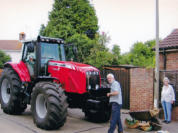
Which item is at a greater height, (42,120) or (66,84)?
(66,84)

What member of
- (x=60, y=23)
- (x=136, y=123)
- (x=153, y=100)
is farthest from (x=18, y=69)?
(x=60, y=23)

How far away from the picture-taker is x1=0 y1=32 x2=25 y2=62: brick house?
48031 mm

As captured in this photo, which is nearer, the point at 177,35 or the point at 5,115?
the point at 5,115

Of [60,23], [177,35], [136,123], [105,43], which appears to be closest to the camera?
[136,123]

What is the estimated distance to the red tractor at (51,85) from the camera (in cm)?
Result: 691

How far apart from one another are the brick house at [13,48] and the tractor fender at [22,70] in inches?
1489

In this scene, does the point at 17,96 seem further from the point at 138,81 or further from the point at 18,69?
the point at 138,81

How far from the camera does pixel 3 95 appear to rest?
9.91 meters

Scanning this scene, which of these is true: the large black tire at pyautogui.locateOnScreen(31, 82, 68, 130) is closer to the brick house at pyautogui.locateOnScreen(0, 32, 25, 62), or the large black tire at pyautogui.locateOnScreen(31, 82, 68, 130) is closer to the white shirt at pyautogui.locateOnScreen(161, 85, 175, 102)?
the white shirt at pyautogui.locateOnScreen(161, 85, 175, 102)

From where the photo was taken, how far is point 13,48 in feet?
162

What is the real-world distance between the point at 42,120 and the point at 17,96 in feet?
7.24

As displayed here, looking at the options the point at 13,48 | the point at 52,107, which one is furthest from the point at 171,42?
the point at 13,48

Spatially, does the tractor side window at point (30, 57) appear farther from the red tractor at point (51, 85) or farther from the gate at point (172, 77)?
the gate at point (172, 77)

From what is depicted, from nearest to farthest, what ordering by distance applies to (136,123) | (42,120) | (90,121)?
1. (42,120)
2. (136,123)
3. (90,121)
